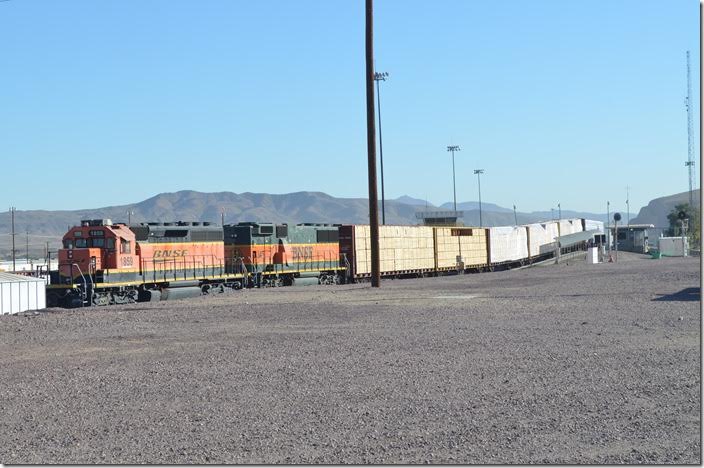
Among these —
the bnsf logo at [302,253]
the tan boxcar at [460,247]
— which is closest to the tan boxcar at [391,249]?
the tan boxcar at [460,247]

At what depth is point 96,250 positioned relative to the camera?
2919cm

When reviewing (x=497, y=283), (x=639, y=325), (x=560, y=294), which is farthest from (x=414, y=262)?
(x=639, y=325)

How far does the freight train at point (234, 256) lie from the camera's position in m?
29.2

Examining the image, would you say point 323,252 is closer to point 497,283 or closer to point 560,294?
point 497,283

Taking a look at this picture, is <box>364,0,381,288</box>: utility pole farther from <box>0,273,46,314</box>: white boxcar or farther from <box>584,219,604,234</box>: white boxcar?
<box>584,219,604,234</box>: white boxcar

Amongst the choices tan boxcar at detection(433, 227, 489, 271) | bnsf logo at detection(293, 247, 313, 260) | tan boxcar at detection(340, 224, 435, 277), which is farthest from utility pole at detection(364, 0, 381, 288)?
tan boxcar at detection(433, 227, 489, 271)

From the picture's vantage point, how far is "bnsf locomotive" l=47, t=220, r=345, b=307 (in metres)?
29.0

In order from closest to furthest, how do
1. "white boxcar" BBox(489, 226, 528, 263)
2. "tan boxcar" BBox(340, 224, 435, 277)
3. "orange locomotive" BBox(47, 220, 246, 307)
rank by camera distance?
"orange locomotive" BBox(47, 220, 246, 307) → "tan boxcar" BBox(340, 224, 435, 277) → "white boxcar" BBox(489, 226, 528, 263)

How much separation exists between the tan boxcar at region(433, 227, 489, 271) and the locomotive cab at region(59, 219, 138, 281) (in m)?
24.4

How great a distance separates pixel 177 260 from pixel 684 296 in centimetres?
1805

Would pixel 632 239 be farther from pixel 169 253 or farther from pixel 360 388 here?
pixel 360 388

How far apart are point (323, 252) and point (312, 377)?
99.4 ft

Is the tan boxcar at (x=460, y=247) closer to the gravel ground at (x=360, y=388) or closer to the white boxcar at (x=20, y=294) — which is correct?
the white boxcar at (x=20, y=294)

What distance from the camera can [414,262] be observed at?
1919 inches
